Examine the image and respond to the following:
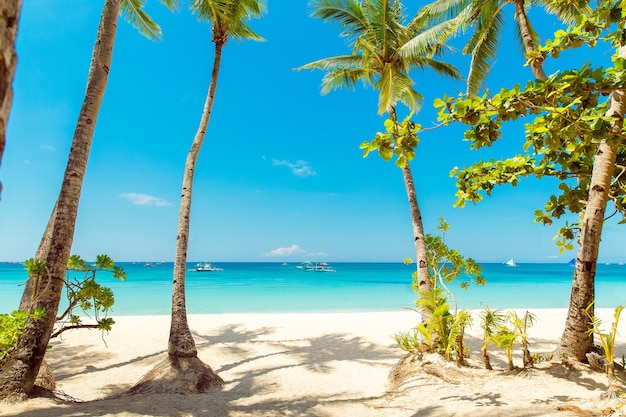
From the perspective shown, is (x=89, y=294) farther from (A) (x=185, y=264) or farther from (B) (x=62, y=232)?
(A) (x=185, y=264)

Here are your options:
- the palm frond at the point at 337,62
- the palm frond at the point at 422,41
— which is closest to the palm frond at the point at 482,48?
the palm frond at the point at 422,41

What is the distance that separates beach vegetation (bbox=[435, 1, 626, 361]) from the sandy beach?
126 centimetres

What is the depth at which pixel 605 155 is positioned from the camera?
15.9 ft

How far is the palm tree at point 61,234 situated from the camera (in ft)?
13.9

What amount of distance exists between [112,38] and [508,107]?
5.61m

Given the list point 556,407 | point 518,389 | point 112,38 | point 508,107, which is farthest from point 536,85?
point 112,38

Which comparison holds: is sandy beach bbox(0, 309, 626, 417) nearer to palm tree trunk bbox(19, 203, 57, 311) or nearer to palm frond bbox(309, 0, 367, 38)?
palm tree trunk bbox(19, 203, 57, 311)

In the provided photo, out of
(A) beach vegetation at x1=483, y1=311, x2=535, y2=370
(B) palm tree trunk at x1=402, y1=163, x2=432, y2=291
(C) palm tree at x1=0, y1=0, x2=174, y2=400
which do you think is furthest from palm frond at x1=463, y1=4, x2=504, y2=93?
(C) palm tree at x1=0, y1=0, x2=174, y2=400

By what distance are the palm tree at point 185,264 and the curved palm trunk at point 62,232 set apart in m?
1.94

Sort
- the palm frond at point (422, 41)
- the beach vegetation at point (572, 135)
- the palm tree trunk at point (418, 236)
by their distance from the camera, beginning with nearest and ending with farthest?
1. the beach vegetation at point (572, 135)
2. the palm tree trunk at point (418, 236)
3. the palm frond at point (422, 41)

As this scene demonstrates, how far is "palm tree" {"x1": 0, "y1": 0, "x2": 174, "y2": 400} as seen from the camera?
4238 mm

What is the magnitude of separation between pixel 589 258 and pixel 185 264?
22.4 ft

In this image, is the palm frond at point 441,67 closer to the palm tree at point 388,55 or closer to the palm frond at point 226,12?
the palm tree at point 388,55

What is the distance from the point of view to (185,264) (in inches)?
267
